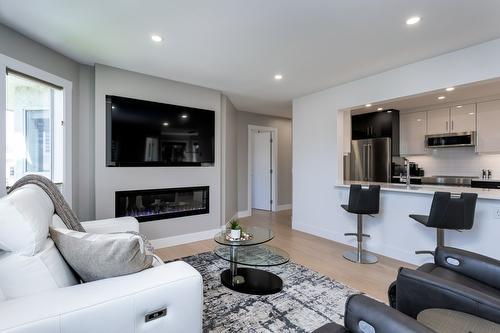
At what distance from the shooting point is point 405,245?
327 cm

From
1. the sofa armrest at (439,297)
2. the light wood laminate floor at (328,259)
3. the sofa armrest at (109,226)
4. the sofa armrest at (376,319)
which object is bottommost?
the light wood laminate floor at (328,259)

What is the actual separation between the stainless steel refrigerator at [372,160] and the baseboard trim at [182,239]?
3294mm

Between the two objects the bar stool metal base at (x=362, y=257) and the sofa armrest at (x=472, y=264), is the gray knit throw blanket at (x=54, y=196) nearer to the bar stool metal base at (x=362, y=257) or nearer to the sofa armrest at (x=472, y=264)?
the sofa armrest at (x=472, y=264)

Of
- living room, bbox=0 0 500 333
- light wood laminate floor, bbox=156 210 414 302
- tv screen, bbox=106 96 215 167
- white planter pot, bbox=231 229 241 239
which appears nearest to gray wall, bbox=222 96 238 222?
living room, bbox=0 0 500 333

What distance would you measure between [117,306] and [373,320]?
108 centimetres

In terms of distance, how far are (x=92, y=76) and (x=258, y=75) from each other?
2.16m

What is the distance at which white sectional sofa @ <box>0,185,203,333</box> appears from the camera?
980 mm

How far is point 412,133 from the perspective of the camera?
5.44 metres

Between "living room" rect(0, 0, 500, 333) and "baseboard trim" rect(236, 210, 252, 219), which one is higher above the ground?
"living room" rect(0, 0, 500, 333)

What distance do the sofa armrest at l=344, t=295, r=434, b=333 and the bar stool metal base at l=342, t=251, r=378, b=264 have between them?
2301 mm

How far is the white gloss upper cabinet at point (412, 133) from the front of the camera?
5.30 meters

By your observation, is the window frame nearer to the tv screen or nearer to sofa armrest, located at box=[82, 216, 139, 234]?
the tv screen

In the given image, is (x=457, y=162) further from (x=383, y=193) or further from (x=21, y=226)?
(x=21, y=226)

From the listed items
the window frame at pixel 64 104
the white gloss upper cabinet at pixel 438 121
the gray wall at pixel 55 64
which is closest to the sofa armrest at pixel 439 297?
the window frame at pixel 64 104
